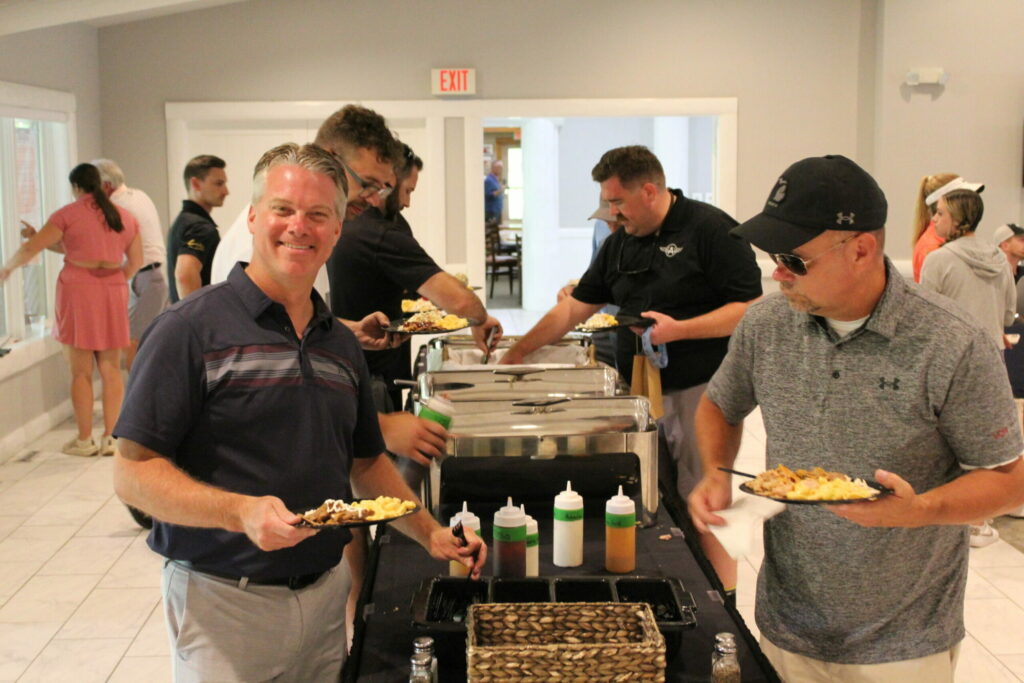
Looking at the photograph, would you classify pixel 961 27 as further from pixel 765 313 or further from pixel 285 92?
pixel 765 313

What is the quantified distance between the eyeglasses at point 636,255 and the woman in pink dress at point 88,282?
11.3 ft

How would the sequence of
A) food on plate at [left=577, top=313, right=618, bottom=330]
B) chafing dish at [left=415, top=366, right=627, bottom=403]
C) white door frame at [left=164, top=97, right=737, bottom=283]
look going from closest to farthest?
chafing dish at [left=415, top=366, right=627, bottom=403] < food on plate at [left=577, top=313, right=618, bottom=330] < white door frame at [left=164, top=97, right=737, bottom=283]

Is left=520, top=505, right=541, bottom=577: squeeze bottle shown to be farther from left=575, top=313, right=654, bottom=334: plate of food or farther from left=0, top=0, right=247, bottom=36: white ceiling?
left=0, top=0, right=247, bottom=36: white ceiling

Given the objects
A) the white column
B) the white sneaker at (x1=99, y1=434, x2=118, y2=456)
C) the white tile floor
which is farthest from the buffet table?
the white column

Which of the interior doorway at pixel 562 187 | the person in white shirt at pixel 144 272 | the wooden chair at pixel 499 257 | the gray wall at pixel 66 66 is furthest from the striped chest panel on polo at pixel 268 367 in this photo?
the wooden chair at pixel 499 257

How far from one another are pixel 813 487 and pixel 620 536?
624 millimetres

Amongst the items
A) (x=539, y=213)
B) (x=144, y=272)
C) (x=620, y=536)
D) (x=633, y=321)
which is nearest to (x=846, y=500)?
(x=620, y=536)

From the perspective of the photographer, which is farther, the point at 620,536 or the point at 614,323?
the point at 614,323

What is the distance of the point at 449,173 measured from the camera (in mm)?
8602

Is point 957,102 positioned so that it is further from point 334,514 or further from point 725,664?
point 334,514

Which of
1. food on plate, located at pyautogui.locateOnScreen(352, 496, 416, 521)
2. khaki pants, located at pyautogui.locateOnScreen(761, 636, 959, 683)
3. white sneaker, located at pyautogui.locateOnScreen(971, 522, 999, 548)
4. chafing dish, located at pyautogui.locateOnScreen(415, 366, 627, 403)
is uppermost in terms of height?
chafing dish, located at pyautogui.locateOnScreen(415, 366, 627, 403)

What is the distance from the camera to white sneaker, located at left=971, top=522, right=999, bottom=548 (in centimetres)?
485

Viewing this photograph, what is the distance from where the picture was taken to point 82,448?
6.41 m

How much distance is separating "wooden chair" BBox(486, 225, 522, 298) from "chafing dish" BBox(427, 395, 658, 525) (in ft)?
37.9
